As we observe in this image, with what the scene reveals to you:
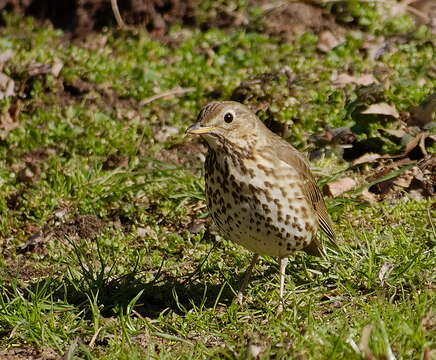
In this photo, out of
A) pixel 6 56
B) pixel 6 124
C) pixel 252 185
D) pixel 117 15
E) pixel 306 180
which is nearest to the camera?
pixel 252 185

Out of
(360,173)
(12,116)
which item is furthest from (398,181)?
(12,116)

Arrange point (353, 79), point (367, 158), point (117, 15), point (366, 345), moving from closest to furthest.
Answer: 1. point (366, 345)
2. point (367, 158)
3. point (353, 79)
4. point (117, 15)

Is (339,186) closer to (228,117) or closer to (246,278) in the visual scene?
(246,278)

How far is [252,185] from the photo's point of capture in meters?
→ 4.73

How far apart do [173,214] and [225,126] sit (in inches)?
64.2

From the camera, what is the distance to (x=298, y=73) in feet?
25.1

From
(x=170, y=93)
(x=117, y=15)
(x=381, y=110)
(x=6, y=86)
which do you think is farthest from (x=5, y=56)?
(x=381, y=110)

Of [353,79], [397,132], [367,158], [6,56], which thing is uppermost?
[6,56]

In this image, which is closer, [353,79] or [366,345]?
[366,345]

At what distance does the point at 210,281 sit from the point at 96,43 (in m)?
3.83

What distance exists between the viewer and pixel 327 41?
8.32m

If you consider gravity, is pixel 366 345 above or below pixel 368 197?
above

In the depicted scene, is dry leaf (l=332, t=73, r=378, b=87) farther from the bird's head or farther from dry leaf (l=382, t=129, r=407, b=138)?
the bird's head

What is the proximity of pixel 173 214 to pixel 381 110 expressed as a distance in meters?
1.75
